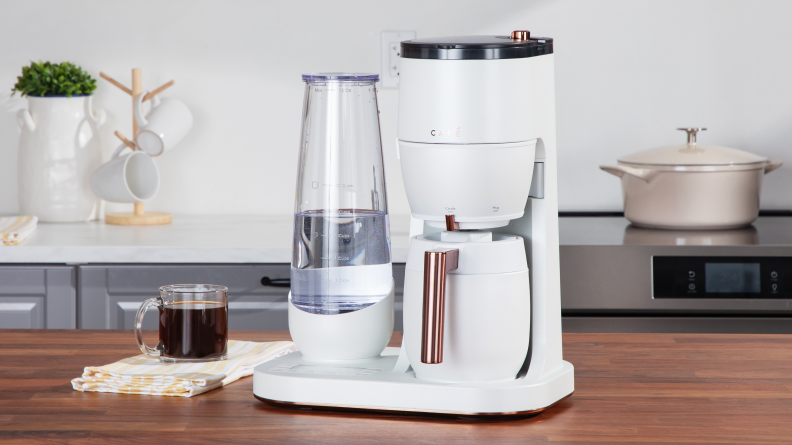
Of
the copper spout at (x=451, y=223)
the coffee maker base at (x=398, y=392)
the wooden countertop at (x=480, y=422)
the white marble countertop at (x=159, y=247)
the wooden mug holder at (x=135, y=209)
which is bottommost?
the wooden countertop at (x=480, y=422)

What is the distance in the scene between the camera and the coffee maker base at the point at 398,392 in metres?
0.79

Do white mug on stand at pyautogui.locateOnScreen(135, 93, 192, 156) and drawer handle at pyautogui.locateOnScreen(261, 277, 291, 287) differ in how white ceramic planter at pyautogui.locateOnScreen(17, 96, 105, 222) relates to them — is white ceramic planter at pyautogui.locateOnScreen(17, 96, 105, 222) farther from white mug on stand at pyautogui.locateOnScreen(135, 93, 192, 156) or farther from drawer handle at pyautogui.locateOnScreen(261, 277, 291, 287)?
drawer handle at pyautogui.locateOnScreen(261, 277, 291, 287)

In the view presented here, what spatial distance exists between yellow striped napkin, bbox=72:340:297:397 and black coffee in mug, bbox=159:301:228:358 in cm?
1

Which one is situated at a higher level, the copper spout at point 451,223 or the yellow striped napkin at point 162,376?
the copper spout at point 451,223

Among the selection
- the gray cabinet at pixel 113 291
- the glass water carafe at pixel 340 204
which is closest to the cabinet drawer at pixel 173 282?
the gray cabinet at pixel 113 291

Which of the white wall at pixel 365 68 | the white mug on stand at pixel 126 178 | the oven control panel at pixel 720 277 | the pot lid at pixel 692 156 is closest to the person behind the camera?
the oven control panel at pixel 720 277

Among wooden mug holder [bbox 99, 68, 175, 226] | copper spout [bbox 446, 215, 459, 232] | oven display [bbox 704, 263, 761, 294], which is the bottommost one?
oven display [bbox 704, 263, 761, 294]

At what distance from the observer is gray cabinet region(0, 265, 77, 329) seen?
1.84 meters

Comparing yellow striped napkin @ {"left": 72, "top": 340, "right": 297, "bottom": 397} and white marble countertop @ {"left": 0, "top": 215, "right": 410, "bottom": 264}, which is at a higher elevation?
white marble countertop @ {"left": 0, "top": 215, "right": 410, "bottom": 264}

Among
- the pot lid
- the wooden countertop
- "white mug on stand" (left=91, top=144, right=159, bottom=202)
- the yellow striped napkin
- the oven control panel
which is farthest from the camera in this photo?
"white mug on stand" (left=91, top=144, right=159, bottom=202)

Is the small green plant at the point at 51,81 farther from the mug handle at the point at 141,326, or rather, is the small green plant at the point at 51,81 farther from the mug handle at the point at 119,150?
the mug handle at the point at 141,326

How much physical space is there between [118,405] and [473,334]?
14.0 inches

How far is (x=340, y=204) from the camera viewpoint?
89 centimetres

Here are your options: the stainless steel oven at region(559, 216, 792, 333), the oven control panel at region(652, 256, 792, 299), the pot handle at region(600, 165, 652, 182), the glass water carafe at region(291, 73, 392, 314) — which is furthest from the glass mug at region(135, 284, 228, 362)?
the pot handle at region(600, 165, 652, 182)
